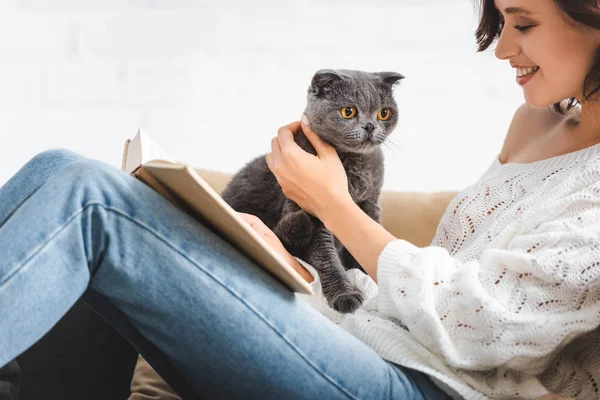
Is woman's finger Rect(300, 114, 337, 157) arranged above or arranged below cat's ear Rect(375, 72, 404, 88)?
below

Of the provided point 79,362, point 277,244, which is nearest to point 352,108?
point 277,244

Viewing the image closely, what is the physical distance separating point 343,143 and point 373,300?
1.29 ft

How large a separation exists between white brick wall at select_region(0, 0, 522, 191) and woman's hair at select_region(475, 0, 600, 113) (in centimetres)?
110

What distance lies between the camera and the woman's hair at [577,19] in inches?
40.1

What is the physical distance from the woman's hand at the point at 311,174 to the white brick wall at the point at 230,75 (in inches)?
45.5

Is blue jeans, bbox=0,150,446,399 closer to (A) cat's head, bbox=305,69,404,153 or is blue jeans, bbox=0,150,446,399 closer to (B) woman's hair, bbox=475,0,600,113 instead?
(A) cat's head, bbox=305,69,404,153

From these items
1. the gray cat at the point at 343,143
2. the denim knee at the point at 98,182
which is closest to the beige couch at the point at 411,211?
the gray cat at the point at 343,143

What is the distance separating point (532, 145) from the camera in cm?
142

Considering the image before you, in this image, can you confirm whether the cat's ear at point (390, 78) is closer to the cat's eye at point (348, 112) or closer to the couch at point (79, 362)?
the cat's eye at point (348, 112)

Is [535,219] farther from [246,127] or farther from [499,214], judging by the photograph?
[246,127]

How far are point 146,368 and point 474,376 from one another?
2.48 ft

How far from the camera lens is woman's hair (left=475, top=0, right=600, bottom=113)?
102cm

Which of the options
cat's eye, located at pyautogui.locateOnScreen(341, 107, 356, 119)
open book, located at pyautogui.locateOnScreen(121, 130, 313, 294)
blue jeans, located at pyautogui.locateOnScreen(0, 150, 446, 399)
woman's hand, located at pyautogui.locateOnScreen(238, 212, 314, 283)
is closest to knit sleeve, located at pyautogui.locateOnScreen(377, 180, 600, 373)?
blue jeans, located at pyautogui.locateOnScreen(0, 150, 446, 399)

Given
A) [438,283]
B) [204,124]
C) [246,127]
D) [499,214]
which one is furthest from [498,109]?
[438,283]
